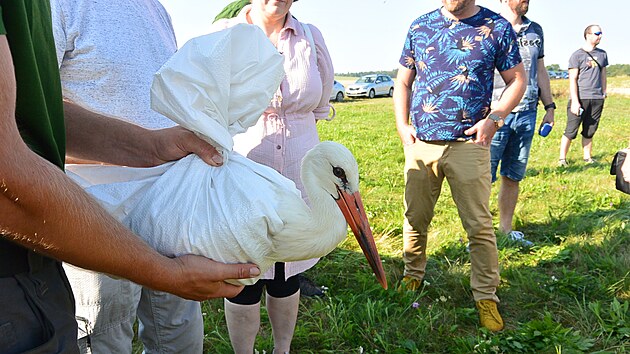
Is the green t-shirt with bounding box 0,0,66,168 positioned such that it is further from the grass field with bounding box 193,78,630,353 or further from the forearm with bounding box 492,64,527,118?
the forearm with bounding box 492,64,527,118

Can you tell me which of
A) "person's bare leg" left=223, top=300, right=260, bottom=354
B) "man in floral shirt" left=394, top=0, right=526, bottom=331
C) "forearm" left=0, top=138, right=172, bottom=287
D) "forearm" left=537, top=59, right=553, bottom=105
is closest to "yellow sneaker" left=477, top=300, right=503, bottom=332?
"man in floral shirt" left=394, top=0, right=526, bottom=331

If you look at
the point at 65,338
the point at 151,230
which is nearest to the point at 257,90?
the point at 151,230

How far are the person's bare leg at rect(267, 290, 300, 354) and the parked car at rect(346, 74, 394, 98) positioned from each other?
28.5 m

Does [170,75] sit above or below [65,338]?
above

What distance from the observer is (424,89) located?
12.8 ft

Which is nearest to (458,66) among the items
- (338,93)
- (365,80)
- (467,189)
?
(467,189)

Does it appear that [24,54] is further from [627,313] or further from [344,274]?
[627,313]

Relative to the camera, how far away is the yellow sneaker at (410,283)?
4116 millimetres

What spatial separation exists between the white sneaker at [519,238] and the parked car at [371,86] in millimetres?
26322

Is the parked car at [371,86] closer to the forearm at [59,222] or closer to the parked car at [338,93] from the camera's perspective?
the parked car at [338,93]

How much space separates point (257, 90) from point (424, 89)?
7.76ft

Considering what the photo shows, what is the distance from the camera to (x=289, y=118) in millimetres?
3178

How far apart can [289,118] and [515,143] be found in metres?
3.00

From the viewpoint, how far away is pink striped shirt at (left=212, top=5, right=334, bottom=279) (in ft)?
10.2
